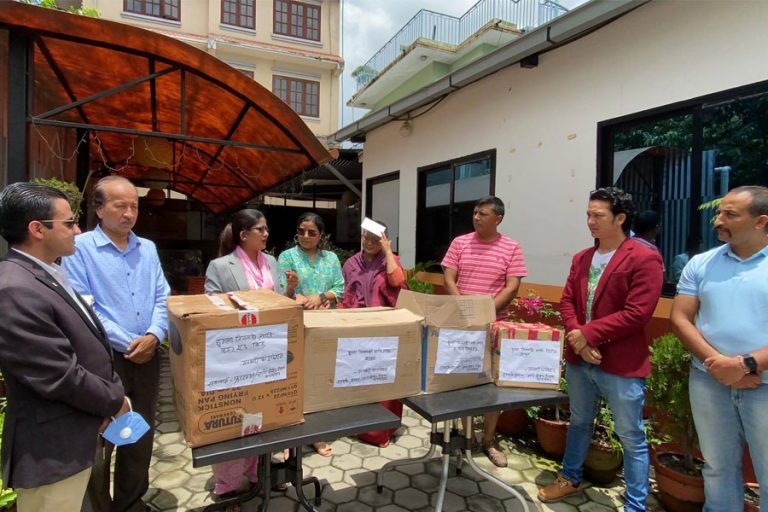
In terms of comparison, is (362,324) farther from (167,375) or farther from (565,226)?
(167,375)

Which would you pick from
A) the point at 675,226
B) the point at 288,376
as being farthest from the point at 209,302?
the point at 675,226

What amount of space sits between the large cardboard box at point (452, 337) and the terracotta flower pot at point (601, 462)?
3.83ft

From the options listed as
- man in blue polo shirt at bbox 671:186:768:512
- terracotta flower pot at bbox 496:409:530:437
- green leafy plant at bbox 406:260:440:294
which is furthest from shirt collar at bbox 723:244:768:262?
green leafy plant at bbox 406:260:440:294

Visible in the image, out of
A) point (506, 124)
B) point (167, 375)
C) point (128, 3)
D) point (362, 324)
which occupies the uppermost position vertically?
point (128, 3)

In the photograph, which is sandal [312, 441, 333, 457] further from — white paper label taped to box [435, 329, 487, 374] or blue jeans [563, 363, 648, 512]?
blue jeans [563, 363, 648, 512]

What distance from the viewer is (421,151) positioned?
20.7 ft

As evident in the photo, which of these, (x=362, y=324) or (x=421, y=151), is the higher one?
(x=421, y=151)

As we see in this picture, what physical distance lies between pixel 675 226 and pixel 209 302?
3.45m

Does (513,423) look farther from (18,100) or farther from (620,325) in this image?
(18,100)

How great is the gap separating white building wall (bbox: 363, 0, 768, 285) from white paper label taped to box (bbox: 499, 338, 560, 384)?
204cm

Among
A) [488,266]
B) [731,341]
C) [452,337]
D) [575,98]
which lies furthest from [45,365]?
[575,98]

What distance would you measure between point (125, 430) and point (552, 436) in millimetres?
2640

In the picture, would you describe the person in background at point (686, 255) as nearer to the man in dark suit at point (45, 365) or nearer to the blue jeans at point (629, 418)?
the blue jeans at point (629, 418)

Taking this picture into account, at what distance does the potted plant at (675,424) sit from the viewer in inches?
93.1
